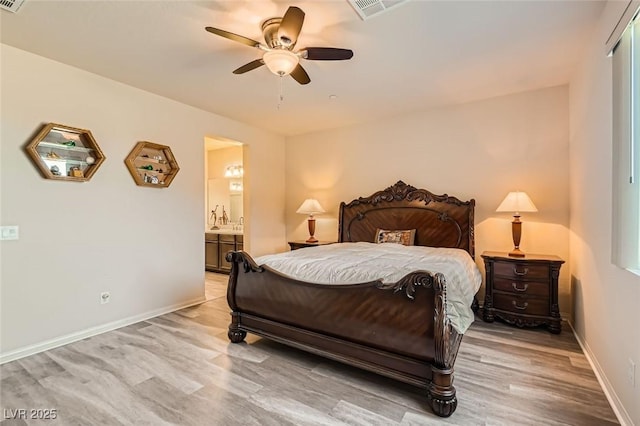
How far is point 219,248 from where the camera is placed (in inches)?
248

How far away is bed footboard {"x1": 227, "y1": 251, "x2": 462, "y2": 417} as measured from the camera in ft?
6.55

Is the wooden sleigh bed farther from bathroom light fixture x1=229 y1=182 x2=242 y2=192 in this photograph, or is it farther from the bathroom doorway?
bathroom light fixture x1=229 y1=182 x2=242 y2=192

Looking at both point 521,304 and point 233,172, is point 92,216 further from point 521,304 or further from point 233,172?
point 521,304

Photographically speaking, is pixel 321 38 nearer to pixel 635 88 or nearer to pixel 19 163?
pixel 635 88

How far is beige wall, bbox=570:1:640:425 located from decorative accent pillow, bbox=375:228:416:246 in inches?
68.5

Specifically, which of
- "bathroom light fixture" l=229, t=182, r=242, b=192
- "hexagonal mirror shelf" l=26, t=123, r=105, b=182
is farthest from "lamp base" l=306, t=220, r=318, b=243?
"hexagonal mirror shelf" l=26, t=123, r=105, b=182

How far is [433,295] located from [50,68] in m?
3.94

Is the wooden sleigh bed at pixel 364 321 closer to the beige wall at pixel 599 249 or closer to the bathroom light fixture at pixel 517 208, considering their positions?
the beige wall at pixel 599 249

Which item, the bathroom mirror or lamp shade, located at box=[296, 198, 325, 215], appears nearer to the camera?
lamp shade, located at box=[296, 198, 325, 215]

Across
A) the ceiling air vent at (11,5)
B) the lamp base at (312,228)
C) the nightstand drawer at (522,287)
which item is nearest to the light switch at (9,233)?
the ceiling air vent at (11,5)

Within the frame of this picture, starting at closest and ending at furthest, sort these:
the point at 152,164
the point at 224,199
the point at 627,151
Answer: the point at 627,151 < the point at 152,164 < the point at 224,199

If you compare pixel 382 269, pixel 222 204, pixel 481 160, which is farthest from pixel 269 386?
pixel 222 204

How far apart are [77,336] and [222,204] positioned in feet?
13.7

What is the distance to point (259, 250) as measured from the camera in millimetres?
5391
